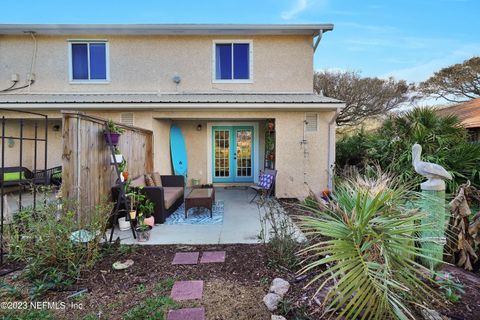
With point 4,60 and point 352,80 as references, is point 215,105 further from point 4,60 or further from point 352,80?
point 352,80

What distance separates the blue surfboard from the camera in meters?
9.40

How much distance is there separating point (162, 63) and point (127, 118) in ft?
9.30

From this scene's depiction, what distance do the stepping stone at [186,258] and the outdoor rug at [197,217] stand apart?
170 centimetres

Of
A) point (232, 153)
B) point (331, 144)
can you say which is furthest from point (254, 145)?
point (331, 144)

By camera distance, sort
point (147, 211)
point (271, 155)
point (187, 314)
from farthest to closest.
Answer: point (271, 155), point (147, 211), point (187, 314)

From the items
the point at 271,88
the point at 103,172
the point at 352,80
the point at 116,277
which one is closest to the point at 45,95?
the point at 103,172

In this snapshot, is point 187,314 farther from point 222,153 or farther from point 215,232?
point 222,153

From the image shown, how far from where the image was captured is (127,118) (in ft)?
26.2

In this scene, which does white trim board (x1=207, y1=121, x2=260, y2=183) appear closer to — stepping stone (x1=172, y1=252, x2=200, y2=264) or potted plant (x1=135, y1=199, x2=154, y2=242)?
potted plant (x1=135, y1=199, x2=154, y2=242)

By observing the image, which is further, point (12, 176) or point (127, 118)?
point (12, 176)

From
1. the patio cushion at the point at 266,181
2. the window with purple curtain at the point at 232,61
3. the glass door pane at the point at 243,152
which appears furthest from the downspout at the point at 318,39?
the patio cushion at the point at 266,181

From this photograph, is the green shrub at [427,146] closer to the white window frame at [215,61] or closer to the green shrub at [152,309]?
the white window frame at [215,61]

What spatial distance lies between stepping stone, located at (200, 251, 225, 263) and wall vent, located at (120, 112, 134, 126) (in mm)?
5476

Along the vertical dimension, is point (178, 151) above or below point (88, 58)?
below
